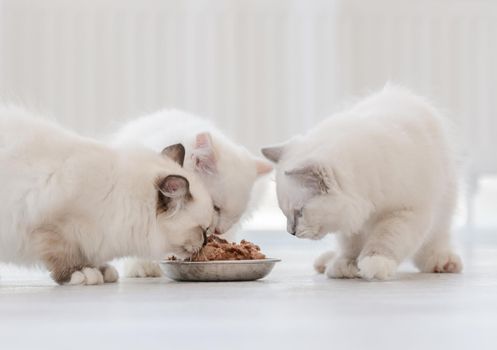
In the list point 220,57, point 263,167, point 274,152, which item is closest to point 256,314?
point 274,152

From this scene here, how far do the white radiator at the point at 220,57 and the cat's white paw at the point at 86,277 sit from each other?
310 cm

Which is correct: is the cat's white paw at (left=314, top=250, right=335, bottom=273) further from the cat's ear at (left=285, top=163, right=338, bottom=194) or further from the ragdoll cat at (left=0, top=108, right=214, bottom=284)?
the ragdoll cat at (left=0, top=108, right=214, bottom=284)

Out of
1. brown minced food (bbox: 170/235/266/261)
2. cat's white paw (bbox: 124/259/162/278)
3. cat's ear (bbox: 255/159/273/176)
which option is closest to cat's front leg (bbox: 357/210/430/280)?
brown minced food (bbox: 170/235/266/261)

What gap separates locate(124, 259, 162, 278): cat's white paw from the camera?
3.53m

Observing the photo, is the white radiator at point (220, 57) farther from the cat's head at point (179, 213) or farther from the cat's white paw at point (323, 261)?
the cat's head at point (179, 213)

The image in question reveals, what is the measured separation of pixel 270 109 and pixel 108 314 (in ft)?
13.5

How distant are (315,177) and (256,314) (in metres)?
1.01

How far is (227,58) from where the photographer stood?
612 centimetres

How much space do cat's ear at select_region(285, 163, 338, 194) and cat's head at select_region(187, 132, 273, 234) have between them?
17.0 inches

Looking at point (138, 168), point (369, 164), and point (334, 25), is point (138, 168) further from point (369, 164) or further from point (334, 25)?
point (334, 25)

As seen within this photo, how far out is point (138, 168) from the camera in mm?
2994

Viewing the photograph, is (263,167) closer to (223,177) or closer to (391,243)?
(223,177)

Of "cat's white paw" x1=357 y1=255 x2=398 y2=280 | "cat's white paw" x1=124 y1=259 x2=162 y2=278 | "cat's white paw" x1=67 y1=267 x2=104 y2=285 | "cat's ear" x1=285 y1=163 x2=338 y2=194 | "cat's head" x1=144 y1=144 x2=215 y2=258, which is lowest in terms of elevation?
"cat's white paw" x1=124 y1=259 x2=162 y2=278

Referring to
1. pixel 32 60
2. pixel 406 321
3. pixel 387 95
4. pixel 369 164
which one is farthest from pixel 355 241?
pixel 32 60
